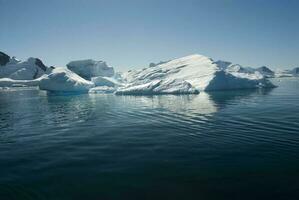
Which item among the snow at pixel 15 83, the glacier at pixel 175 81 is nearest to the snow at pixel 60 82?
the glacier at pixel 175 81

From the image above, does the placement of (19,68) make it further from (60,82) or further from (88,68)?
(60,82)

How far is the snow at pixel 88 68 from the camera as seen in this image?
309 ft

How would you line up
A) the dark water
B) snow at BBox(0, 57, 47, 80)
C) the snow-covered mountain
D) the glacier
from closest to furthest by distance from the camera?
the dark water, the glacier, snow at BBox(0, 57, 47, 80), the snow-covered mountain

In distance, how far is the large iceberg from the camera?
4628 cm

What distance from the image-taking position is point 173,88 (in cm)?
4562

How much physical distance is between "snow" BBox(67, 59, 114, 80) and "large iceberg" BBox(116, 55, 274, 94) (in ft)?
117

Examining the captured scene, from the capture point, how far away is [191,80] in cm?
5553

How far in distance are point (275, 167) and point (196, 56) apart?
202 feet

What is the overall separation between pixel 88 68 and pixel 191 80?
2078 inches

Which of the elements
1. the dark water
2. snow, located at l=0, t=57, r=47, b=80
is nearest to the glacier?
the dark water

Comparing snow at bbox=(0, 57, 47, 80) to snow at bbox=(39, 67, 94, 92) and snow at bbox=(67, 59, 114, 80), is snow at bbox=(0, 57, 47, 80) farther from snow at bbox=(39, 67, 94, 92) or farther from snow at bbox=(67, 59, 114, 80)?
snow at bbox=(39, 67, 94, 92)

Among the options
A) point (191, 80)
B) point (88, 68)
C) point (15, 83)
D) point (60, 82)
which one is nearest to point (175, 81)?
point (191, 80)

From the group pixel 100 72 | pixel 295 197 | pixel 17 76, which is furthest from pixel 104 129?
pixel 17 76

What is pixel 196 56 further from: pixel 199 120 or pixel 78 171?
pixel 78 171
